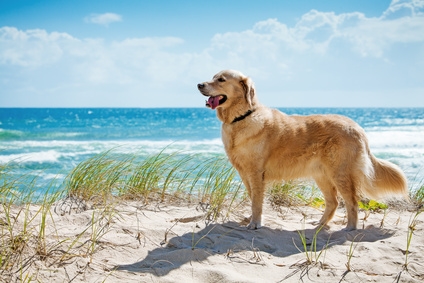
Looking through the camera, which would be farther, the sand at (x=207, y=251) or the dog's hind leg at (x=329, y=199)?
the dog's hind leg at (x=329, y=199)

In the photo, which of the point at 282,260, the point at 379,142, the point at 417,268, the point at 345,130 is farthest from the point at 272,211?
the point at 379,142

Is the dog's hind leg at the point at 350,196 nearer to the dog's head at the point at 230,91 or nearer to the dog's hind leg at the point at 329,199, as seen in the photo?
the dog's hind leg at the point at 329,199

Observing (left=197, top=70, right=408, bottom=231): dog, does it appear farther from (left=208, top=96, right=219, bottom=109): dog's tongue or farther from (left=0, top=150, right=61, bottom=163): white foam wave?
(left=0, top=150, right=61, bottom=163): white foam wave

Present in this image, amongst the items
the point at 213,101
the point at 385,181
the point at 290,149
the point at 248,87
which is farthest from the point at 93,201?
the point at 385,181

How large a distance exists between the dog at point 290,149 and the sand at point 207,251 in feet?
1.24

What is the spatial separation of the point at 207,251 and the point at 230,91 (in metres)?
1.73

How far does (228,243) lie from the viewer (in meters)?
3.71

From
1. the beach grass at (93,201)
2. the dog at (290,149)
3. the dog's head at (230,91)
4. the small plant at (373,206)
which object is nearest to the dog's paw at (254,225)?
the dog at (290,149)

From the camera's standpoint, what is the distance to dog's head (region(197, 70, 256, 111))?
14.5ft

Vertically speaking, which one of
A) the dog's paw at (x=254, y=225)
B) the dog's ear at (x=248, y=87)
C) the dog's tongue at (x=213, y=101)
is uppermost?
the dog's ear at (x=248, y=87)

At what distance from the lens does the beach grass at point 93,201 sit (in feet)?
10.3

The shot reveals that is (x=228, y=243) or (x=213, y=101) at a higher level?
(x=213, y=101)

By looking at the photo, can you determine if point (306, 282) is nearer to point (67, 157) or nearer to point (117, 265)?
point (117, 265)

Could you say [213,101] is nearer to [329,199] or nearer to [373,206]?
[329,199]
